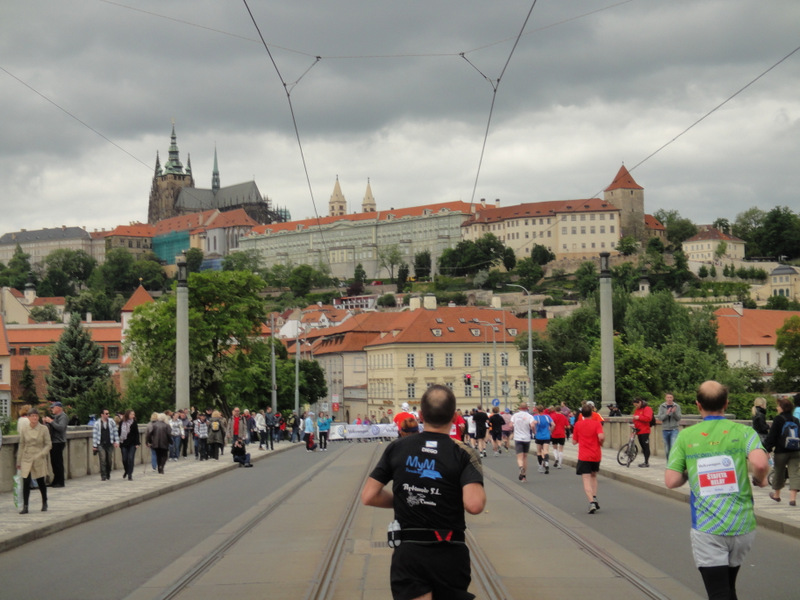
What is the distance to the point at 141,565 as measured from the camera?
11812 millimetres

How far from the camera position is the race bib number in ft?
23.6

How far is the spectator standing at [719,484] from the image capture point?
710 cm

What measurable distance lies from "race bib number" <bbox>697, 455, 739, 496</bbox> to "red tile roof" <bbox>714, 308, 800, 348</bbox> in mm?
107129

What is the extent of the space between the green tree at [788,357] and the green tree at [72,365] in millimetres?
59510

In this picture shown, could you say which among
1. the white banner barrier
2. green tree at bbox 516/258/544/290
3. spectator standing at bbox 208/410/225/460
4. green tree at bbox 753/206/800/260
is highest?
green tree at bbox 753/206/800/260

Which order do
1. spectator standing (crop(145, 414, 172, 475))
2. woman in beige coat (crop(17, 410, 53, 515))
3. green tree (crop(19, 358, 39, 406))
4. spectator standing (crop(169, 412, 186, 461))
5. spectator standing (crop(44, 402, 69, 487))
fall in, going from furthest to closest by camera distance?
green tree (crop(19, 358, 39, 406))
spectator standing (crop(169, 412, 186, 461))
spectator standing (crop(145, 414, 172, 475))
spectator standing (crop(44, 402, 69, 487))
woman in beige coat (crop(17, 410, 53, 515))

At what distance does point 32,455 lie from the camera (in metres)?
16.7

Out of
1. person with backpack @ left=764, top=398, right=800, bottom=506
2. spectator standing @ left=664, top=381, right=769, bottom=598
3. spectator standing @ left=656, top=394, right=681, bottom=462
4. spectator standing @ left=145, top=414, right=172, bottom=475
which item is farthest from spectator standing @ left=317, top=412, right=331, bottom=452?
spectator standing @ left=664, top=381, right=769, bottom=598

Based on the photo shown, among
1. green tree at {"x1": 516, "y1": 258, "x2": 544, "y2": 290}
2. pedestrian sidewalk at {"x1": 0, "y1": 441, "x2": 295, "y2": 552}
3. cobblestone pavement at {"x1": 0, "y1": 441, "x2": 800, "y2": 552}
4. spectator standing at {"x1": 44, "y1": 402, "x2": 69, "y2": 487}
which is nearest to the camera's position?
cobblestone pavement at {"x1": 0, "y1": 441, "x2": 800, "y2": 552}

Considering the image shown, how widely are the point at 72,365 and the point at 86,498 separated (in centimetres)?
6441

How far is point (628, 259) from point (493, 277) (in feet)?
76.2

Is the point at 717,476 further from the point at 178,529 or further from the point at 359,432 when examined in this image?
the point at 359,432

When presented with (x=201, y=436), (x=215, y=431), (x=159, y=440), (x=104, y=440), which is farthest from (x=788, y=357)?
(x=104, y=440)

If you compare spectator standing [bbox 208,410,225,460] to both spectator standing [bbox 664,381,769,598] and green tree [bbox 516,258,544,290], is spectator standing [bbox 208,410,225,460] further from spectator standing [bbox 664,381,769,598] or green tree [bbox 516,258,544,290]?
green tree [bbox 516,258,544,290]
